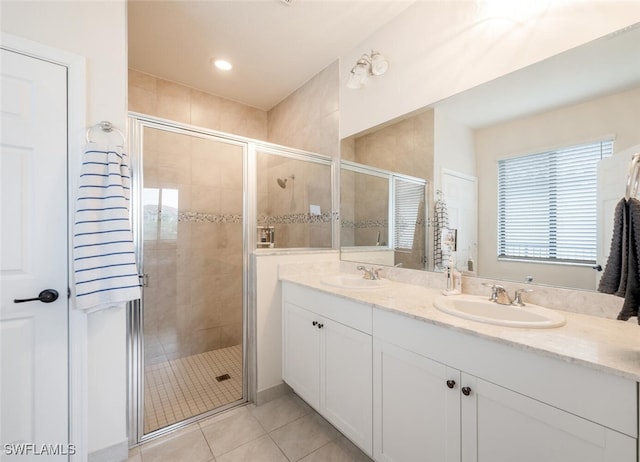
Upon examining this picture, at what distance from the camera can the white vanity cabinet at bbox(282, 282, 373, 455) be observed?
1.34 metres

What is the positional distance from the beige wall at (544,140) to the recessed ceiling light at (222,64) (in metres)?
2.10

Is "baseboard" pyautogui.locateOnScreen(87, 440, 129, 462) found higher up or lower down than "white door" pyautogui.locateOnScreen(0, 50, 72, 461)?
lower down

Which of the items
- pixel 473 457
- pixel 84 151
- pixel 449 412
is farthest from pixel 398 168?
pixel 84 151

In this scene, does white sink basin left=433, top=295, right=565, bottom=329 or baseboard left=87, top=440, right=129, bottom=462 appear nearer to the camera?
white sink basin left=433, top=295, right=565, bottom=329

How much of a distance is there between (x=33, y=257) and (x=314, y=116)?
2181mm

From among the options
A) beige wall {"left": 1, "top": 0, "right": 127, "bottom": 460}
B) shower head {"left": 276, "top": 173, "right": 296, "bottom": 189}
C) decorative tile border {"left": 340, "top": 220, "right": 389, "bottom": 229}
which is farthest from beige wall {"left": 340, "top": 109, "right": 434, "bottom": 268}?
beige wall {"left": 1, "top": 0, "right": 127, "bottom": 460}

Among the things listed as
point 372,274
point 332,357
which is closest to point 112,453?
point 332,357

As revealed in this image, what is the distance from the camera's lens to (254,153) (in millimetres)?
2006

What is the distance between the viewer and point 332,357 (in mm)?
1526

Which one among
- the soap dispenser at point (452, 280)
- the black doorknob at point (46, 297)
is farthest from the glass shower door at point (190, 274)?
the soap dispenser at point (452, 280)

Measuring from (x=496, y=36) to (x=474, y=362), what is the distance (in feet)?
5.01

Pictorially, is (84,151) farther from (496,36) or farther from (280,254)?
(496,36)

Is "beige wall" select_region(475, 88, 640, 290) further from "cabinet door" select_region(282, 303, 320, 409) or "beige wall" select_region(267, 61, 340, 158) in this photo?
"beige wall" select_region(267, 61, 340, 158)

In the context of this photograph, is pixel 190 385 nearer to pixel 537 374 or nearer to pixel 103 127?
pixel 103 127
